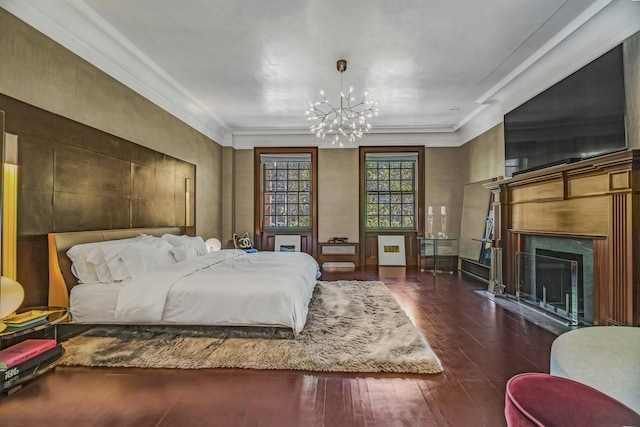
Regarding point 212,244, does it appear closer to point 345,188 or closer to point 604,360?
point 345,188

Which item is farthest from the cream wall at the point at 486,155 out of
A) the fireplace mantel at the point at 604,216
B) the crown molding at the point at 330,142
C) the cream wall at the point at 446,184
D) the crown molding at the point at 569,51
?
the fireplace mantel at the point at 604,216

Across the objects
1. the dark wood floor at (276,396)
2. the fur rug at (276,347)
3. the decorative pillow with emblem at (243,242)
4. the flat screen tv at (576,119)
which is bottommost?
the dark wood floor at (276,396)

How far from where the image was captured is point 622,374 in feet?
4.44

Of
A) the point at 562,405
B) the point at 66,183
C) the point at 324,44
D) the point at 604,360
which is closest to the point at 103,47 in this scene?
the point at 66,183

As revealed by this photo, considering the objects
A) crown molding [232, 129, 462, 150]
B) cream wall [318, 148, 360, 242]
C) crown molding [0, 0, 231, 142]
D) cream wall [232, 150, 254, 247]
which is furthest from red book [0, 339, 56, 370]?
crown molding [232, 129, 462, 150]

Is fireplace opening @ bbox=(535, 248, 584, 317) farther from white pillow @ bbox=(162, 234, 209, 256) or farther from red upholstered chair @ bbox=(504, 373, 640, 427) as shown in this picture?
white pillow @ bbox=(162, 234, 209, 256)

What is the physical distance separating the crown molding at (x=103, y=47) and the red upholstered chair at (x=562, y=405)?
395 centimetres

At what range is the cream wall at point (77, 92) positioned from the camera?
8.31ft

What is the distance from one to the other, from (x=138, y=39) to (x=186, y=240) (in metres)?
2.48

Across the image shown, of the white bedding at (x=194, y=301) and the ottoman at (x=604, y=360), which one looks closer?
the ottoman at (x=604, y=360)

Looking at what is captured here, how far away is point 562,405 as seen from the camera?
3.03ft

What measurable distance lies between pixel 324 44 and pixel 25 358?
3.78 m

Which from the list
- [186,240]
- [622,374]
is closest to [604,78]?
[622,374]

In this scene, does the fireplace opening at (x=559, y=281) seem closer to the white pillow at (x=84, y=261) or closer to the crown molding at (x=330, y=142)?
the crown molding at (x=330, y=142)
